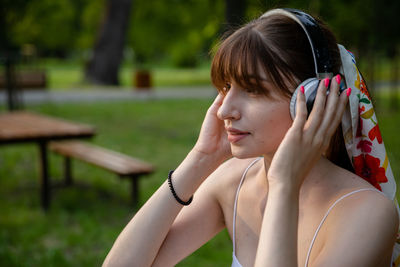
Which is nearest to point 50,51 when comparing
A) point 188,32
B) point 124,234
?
point 188,32

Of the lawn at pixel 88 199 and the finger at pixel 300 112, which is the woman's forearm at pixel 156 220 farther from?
the lawn at pixel 88 199

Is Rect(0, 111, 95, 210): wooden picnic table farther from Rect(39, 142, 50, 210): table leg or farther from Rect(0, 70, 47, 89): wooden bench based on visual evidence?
Rect(0, 70, 47, 89): wooden bench

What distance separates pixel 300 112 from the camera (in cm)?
156

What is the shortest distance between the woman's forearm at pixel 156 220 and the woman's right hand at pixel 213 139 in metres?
0.03

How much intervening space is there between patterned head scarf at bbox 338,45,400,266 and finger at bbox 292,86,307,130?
0.58 feet

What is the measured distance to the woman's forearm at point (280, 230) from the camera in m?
1.47

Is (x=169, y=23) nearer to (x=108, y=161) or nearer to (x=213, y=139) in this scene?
(x=108, y=161)

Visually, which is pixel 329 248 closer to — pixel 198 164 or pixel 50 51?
pixel 198 164

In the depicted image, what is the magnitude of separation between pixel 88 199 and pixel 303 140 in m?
5.15

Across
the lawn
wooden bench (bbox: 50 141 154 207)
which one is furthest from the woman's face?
wooden bench (bbox: 50 141 154 207)

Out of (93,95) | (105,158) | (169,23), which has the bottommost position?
(93,95)

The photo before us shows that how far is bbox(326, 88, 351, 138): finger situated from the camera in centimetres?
157

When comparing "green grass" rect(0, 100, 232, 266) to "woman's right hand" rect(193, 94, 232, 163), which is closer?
"woman's right hand" rect(193, 94, 232, 163)

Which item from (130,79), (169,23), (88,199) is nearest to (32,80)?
(88,199)
